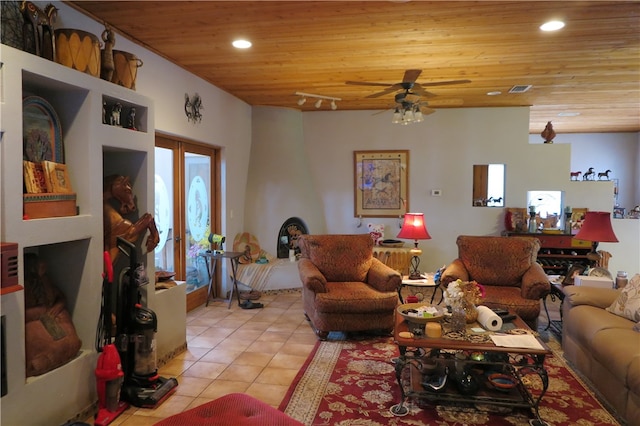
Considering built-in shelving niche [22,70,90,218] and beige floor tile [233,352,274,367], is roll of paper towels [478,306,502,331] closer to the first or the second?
beige floor tile [233,352,274,367]

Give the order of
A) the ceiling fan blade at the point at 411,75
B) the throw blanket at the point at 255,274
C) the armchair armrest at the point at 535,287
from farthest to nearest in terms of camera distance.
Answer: the throw blanket at the point at 255,274 → the armchair armrest at the point at 535,287 → the ceiling fan blade at the point at 411,75

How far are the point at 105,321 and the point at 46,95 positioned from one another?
1.45 m

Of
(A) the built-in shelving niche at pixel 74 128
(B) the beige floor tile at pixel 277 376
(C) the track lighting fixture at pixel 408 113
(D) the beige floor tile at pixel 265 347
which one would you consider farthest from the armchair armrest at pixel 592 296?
(A) the built-in shelving niche at pixel 74 128

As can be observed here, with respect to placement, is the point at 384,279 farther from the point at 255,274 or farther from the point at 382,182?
the point at 382,182

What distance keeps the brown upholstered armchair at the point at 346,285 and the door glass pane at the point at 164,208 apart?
146 centimetres

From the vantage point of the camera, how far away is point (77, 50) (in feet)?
8.57

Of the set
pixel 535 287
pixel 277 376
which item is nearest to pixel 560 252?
pixel 535 287

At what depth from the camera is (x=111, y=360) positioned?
2.65 m

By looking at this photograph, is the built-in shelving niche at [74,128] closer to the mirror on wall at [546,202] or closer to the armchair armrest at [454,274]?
the armchair armrest at [454,274]

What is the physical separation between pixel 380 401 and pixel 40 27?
3121 millimetres

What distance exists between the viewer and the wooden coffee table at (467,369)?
259 cm

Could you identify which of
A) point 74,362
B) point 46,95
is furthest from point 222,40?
point 74,362

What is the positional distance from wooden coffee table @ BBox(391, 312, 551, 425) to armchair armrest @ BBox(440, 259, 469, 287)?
4.00 feet

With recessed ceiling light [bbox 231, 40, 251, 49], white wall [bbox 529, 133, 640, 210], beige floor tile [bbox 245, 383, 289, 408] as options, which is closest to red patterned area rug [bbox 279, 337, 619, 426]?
beige floor tile [bbox 245, 383, 289, 408]
